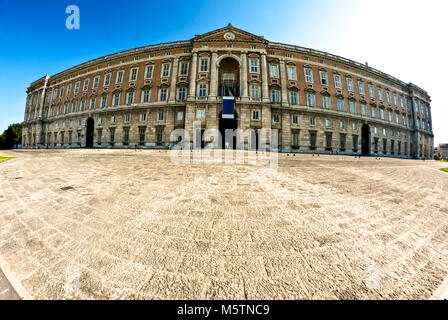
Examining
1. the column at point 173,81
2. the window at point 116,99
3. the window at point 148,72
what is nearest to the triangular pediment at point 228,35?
the column at point 173,81

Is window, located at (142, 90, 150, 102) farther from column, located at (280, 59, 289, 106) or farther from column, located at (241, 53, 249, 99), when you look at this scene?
column, located at (280, 59, 289, 106)

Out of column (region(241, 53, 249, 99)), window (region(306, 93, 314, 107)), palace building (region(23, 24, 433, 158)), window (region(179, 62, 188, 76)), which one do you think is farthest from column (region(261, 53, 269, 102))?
window (region(179, 62, 188, 76))

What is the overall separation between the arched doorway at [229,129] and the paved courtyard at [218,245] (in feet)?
52.6

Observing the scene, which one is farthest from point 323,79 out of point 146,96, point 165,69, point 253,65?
point 146,96

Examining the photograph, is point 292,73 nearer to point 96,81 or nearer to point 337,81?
point 337,81

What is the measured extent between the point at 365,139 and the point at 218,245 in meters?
34.2

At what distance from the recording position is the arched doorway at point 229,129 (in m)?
19.1

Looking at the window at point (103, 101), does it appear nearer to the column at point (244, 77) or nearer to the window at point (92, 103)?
the window at point (92, 103)

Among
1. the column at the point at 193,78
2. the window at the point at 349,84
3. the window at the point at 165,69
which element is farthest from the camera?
the window at the point at 349,84

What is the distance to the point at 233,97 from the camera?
18.1m

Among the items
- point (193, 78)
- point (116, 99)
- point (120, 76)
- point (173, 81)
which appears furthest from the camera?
point (120, 76)

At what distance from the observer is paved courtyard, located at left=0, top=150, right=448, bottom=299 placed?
Answer: 123 cm

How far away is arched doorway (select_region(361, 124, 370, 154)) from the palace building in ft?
0.42
